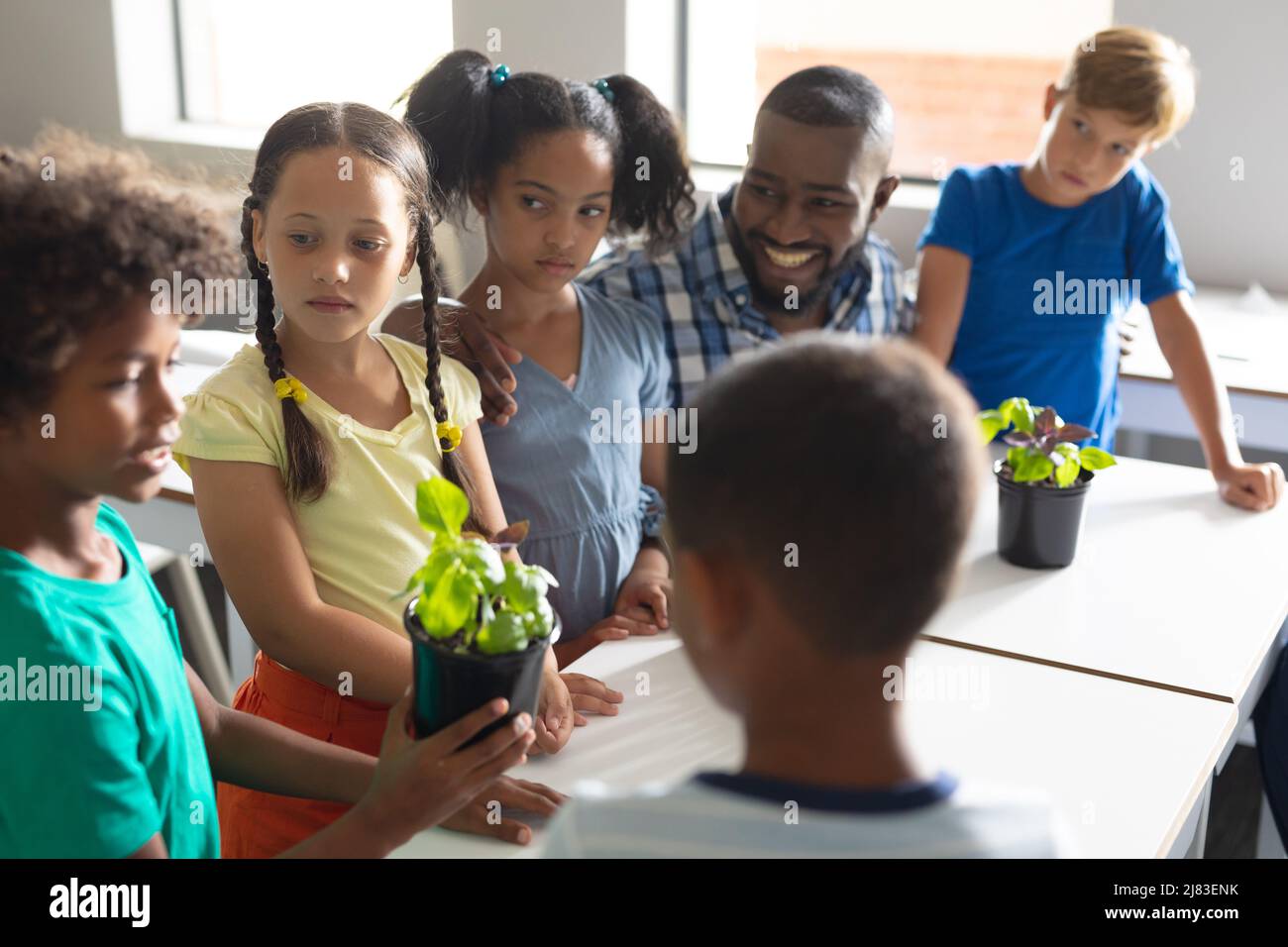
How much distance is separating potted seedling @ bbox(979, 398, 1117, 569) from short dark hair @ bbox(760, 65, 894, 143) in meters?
0.61

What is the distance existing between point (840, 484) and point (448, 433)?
911 millimetres

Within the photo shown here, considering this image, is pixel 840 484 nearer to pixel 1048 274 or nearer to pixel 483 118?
pixel 483 118

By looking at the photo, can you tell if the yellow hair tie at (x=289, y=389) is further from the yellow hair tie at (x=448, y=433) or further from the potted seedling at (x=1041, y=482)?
the potted seedling at (x=1041, y=482)

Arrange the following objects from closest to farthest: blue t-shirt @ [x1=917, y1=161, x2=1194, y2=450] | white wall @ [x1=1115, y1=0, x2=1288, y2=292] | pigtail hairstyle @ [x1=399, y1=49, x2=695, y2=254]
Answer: pigtail hairstyle @ [x1=399, y1=49, x2=695, y2=254] → blue t-shirt @ [x1=917, y1=161, x2=1194, y2=450] → white wall @ [x1=1115, y1=0, x2=1288, y2=292]

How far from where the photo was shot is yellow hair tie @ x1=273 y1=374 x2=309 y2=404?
142 centimetres

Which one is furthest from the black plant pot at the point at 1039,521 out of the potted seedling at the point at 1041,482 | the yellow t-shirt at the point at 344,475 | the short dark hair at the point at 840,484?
the short dark hair at the point at 840,484

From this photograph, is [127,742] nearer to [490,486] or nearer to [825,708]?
[825,708]

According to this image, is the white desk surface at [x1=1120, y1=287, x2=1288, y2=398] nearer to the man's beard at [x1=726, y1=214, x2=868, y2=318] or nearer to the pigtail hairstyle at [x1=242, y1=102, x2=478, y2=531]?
the man's beard at [x1=726, y1=214, x2=868, y2=318]

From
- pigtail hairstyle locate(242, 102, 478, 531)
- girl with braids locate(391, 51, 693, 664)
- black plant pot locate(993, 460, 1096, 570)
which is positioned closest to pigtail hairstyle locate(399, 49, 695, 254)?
girl with braids locate(391, 51, 693, 664)

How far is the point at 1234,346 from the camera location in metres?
2.97

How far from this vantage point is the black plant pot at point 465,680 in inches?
39.9

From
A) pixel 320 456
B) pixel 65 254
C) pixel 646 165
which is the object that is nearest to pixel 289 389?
pixel 320 456
